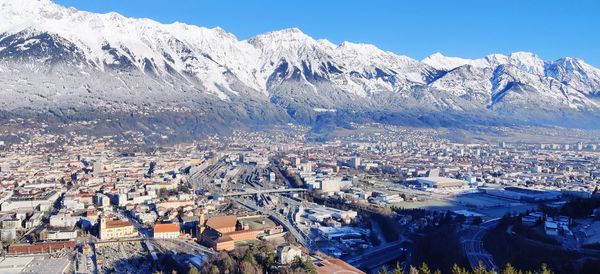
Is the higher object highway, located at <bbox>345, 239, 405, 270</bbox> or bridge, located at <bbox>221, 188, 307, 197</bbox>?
bridge, located at <bbox>221, 188, 307, 197</bbox>

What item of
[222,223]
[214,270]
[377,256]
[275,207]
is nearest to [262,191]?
[275,207]

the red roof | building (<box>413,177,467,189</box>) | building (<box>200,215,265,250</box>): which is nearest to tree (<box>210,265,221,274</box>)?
building (<box>200,215,265,250</box>)

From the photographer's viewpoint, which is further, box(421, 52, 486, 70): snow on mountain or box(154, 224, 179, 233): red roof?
box(421, 52, 486, 70): snow on mountain

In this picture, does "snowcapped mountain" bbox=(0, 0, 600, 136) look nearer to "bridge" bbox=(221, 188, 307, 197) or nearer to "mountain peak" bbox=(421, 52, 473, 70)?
"mountain peak" bbox=(421, 52, 473, 70)

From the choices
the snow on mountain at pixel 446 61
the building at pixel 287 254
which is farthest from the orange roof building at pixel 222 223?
the snow on mountain at pixel 446 61

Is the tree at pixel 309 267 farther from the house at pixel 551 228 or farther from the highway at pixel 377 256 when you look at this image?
the house at pixel 551 228

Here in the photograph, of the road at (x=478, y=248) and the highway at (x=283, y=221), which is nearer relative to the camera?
the road at (x=478, y=248)

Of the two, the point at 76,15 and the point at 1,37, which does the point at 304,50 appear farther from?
the point at 1,37
